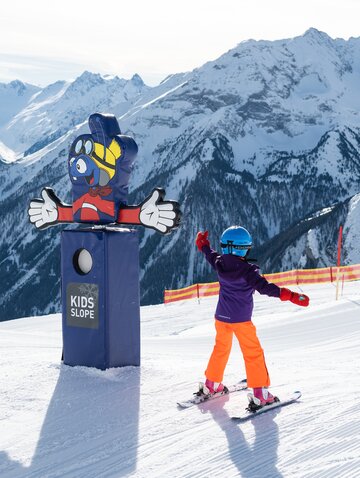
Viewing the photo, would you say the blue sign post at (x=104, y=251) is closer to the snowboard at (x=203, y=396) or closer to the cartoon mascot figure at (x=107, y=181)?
the cartoon mascot figure at (x=107, y=181)

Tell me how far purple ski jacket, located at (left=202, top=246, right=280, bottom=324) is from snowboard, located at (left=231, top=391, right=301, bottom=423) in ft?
2.47

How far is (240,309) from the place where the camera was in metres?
5.54

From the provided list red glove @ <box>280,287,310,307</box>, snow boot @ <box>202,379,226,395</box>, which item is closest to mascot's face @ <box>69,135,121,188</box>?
snow boot @ <box>202,379,226,395</box>

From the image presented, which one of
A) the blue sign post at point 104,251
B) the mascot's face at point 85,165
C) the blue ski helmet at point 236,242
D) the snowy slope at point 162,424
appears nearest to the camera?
the snowy slope at point 162,424

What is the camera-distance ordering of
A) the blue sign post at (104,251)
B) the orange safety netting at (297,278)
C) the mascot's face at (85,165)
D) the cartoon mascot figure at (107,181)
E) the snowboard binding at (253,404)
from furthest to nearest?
the orange safety netting at (297,278)
the mascot's face at (85,165)
the cartoon mascot figure at (107,181)
the blue sign post at (104,251)
the snowboard binding at (253,404)

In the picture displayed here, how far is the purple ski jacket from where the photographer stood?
5496 mm

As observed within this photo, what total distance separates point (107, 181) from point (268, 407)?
3.18 meters

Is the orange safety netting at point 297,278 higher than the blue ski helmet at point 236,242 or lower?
lower

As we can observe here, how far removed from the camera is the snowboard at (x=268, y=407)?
520 centimetres

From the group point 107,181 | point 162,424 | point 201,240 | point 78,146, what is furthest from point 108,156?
point 162,424

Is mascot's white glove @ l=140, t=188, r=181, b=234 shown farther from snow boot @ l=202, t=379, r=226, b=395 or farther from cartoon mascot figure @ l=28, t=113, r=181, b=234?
snow boot @ l=202, t=379, r=226, b=395

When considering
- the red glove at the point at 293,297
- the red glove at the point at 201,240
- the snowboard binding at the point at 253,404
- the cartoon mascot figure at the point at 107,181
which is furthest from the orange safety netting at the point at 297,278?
the red glove at the point at 293,297

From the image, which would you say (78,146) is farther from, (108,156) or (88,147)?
(108,156)

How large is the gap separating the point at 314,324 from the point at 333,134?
574 ft
